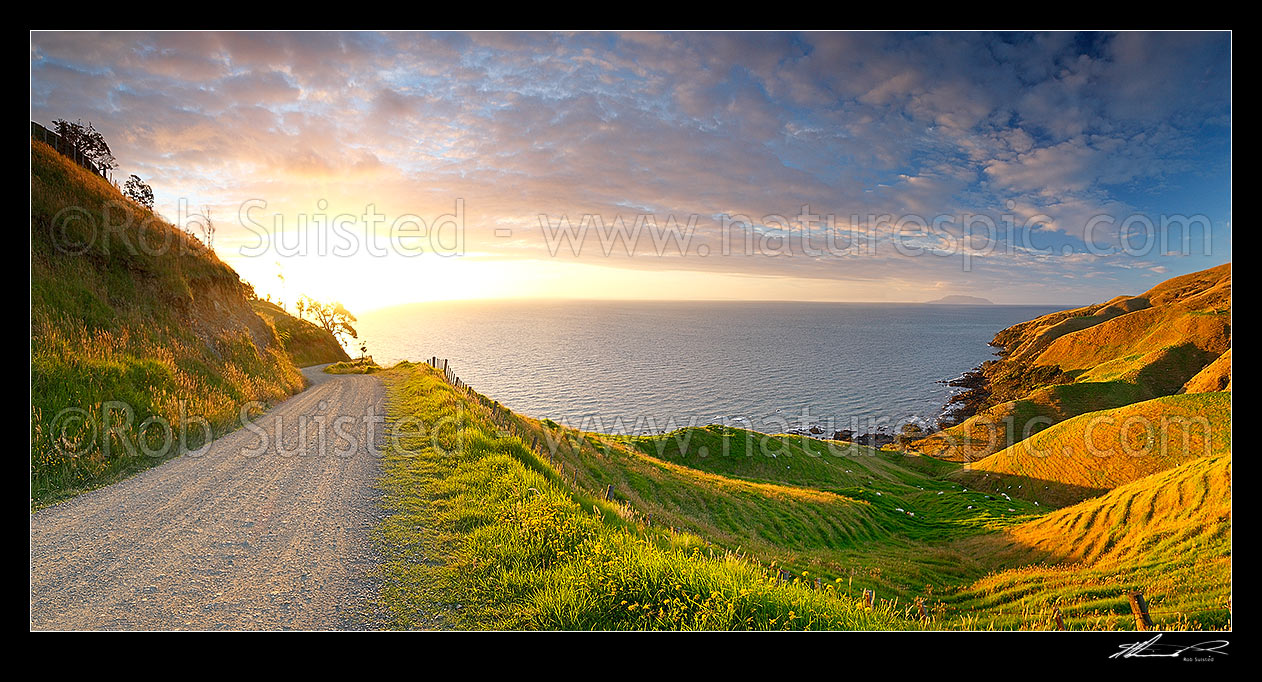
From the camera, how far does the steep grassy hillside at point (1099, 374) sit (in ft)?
178

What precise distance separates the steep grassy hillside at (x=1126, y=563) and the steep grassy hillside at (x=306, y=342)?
6936cm

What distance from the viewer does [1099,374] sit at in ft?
212

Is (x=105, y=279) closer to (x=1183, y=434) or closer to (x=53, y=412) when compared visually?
(x=53, y=412)

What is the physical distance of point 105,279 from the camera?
1775 cm

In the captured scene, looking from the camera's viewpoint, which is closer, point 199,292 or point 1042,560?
point 1042,560

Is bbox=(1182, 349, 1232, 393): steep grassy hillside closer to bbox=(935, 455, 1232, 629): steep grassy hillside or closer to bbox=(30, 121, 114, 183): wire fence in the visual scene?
bbox=(935, 455, 1232, 629): steep grassy hillside

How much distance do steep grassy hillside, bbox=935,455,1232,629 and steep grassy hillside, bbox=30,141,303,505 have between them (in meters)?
17.3

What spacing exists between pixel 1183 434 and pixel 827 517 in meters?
24.7

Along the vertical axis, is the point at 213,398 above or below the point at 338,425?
above

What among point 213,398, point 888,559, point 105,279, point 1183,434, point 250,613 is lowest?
point 888,559
